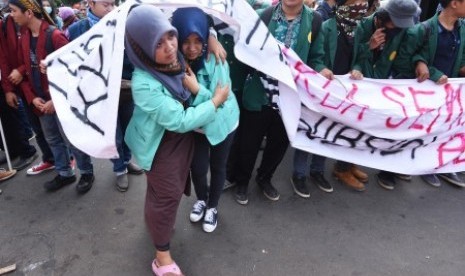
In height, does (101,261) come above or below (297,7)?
below

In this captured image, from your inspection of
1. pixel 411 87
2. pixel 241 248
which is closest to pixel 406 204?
pixel 411 87

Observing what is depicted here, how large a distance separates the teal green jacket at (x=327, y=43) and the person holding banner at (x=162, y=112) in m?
0.99

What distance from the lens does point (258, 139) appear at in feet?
9.62

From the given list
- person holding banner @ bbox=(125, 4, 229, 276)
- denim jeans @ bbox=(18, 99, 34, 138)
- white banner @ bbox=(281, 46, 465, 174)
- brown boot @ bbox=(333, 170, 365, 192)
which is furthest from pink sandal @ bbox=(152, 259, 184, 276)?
denim jeans @ bbox=(18, 99, 34, 138)

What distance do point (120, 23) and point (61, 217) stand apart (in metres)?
1.91

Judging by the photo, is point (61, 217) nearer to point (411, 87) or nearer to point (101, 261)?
point (101, 261)

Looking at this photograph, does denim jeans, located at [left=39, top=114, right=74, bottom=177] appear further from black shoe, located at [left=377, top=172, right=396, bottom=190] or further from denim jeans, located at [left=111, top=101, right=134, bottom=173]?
black shoe, located at [left=377, top=172, right=396, bottom=190]

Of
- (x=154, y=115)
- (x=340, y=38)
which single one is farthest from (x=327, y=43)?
(x=154, y=115)

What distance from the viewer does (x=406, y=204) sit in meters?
3.24

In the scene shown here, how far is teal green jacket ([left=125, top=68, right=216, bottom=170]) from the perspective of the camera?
1.79 metres

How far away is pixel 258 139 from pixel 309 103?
54 cm

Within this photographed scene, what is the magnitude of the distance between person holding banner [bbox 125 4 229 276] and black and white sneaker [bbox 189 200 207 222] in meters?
0.52

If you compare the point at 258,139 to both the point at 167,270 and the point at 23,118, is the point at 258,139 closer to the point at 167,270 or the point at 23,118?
the point at 167,270

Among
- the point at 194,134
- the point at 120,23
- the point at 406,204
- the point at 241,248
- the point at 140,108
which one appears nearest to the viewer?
the point at 120,23
